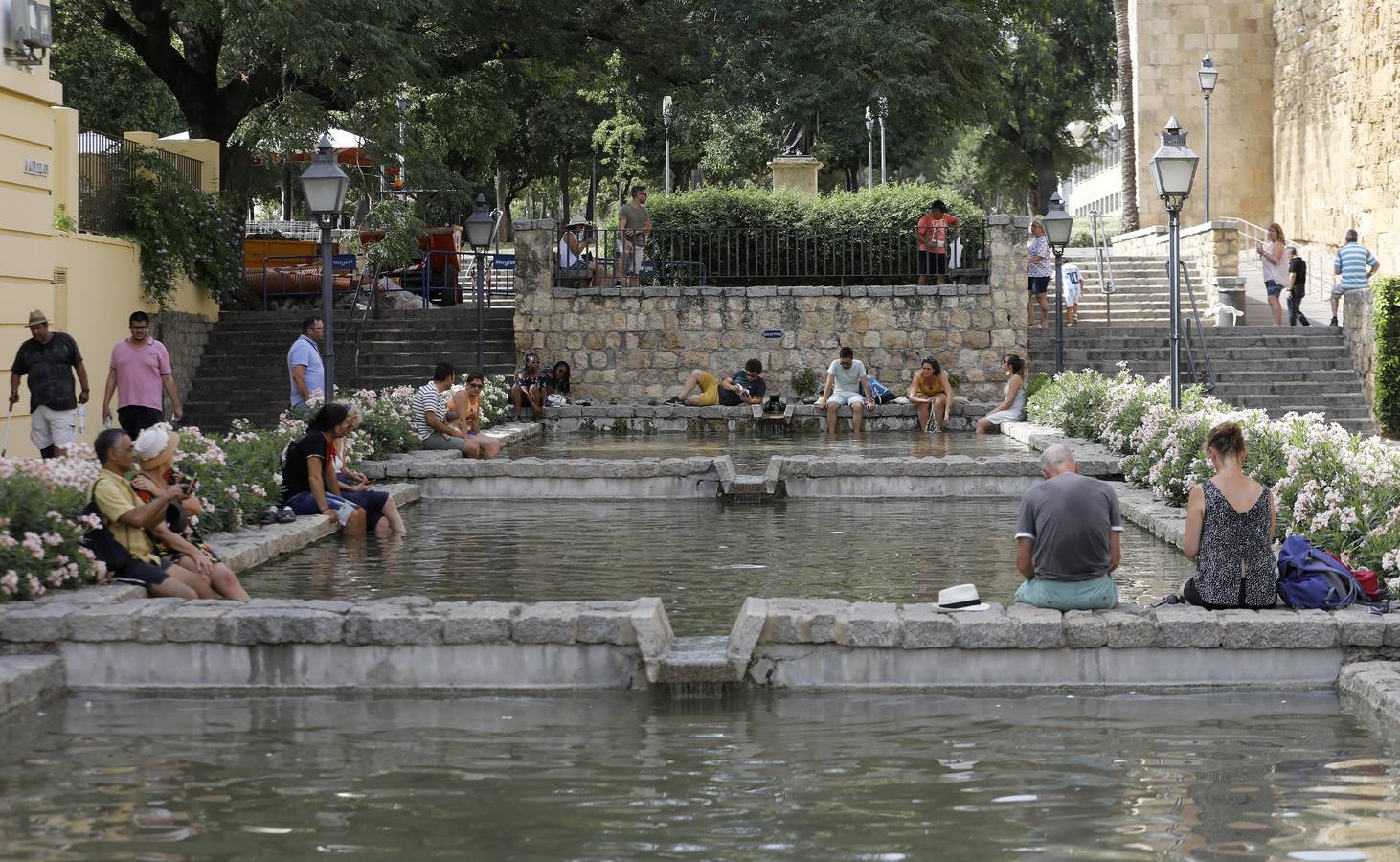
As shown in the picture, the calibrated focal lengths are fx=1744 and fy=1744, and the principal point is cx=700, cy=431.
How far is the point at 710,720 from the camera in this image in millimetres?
7340

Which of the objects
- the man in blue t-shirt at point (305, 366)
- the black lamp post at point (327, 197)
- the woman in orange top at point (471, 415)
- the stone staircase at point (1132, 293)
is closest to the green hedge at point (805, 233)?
the stone staircase at point (1132, 293)

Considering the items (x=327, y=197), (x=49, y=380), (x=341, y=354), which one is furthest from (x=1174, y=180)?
(x=341, y=354)

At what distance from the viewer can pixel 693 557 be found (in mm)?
11562

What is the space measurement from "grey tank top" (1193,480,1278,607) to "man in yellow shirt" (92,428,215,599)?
5.08 m

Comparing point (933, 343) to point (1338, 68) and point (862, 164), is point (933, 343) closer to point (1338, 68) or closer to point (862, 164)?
point (1338, 68)

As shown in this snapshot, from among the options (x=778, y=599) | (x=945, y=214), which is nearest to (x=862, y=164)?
(x=945, y=214)

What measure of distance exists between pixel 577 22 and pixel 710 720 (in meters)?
23.7

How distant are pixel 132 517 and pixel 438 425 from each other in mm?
8667

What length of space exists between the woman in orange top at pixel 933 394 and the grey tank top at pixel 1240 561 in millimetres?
15562

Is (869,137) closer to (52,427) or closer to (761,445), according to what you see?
(761,445)

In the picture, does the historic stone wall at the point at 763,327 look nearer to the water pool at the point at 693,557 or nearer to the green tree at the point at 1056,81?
the water pool at the point at 693,557

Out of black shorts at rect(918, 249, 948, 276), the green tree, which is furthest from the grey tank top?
the green tree

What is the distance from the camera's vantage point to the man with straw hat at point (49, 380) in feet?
45.3

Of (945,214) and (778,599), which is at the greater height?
(945,214)
